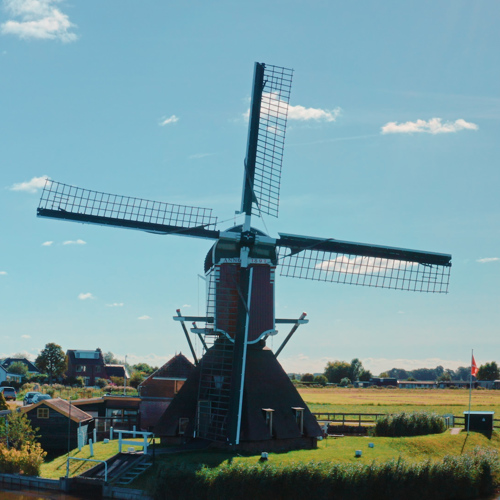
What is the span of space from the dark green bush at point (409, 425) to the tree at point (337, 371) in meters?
86.1

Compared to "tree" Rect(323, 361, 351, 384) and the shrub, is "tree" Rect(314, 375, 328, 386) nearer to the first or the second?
"tree" Rect(323, 361, 351, 384)

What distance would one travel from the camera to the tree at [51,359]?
79750mm

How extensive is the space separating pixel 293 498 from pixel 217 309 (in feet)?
26.2

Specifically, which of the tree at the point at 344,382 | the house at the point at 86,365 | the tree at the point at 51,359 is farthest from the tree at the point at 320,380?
the tree at the point at 51,359

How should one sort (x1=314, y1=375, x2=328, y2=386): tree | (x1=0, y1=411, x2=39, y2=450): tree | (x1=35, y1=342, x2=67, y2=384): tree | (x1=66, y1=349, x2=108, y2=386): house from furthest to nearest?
(x1=314, y1=375, x2=328, y2=386): tree < (x1=66, y1=349, x2=108, y2=386): house < (x1=35, y1=342, x2=67, y2=384): tree < (x1=0, y1=411, x2=39, y2=450): tree

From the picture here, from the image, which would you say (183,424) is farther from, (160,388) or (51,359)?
(51,359)

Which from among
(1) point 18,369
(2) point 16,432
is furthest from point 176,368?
(1) point 18,369

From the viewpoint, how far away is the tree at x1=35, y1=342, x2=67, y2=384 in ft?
262

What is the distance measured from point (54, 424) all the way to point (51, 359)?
53320mm

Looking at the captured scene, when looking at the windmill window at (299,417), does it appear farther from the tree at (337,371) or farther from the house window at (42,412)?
the tree at (337,371)

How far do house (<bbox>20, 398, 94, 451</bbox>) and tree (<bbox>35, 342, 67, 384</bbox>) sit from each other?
51646mm

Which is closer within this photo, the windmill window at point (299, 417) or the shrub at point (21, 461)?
the shrub at point (21, 461)

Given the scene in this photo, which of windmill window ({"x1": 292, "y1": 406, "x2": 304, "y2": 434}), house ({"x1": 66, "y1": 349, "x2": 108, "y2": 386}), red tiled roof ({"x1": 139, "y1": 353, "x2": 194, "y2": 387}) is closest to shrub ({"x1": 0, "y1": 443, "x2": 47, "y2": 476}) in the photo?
windmill window ({"x1": 292, "y1": 406, "x2": 304, "y2": 434})

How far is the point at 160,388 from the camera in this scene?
116ft
